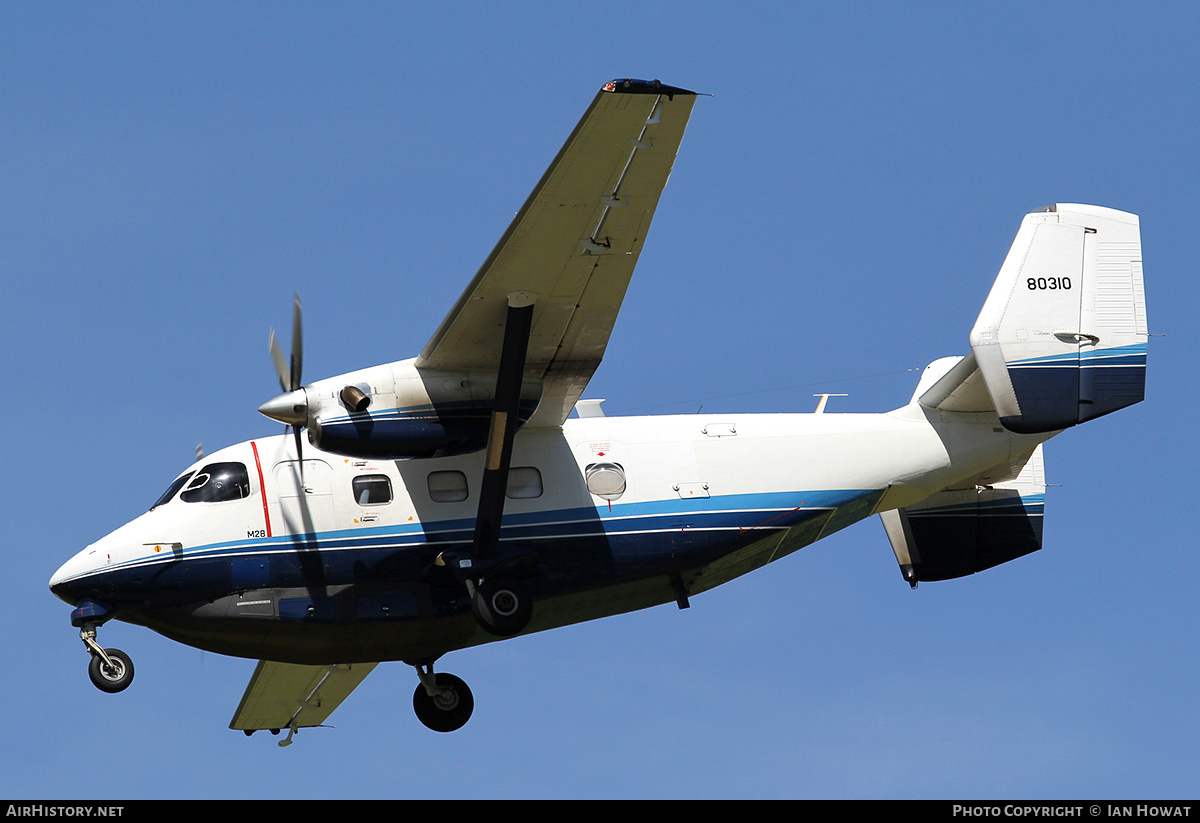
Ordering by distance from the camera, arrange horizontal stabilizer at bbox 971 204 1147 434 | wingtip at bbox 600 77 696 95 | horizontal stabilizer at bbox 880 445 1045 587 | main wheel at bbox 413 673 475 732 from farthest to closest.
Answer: horizontal stabilizer at bbox 880 445 1045 587 → main wheel at bbox 413 673 475 732 → horizontal stabilizer at bbox 971 204 1147 434 → wingtip at bbox 600 77 696 95

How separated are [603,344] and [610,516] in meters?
2.11

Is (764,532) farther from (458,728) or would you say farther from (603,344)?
(458,728)

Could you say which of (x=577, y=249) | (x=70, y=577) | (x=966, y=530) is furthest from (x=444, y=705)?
(x=966, y=530)

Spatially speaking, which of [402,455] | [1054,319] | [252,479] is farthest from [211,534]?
[1054,319]

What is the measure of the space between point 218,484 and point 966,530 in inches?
384

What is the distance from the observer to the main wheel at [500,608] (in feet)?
58.0

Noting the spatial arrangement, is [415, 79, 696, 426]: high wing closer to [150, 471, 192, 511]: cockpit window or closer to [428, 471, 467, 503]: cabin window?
[428, 471, 467, 503]: cabin window

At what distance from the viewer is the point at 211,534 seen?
17.7 meters

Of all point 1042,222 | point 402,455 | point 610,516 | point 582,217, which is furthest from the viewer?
point 1042,222

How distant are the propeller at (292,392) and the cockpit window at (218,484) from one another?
69cm

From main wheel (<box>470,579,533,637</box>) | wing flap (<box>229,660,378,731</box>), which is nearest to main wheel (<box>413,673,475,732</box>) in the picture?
wing flap (<box>229,660,378,731</box>)

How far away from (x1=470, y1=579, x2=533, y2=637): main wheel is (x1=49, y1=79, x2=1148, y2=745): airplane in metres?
0.02

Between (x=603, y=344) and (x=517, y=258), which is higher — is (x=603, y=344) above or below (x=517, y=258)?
below

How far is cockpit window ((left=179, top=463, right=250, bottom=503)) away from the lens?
17.9 metres
